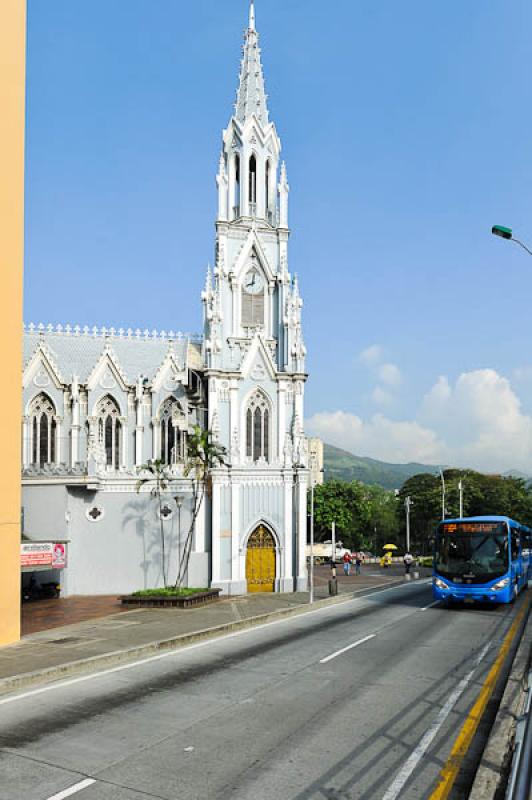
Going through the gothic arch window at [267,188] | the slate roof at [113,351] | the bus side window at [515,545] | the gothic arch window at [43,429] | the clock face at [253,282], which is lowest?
the bus side window at [515,545]

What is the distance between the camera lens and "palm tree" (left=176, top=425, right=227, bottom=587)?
114ft

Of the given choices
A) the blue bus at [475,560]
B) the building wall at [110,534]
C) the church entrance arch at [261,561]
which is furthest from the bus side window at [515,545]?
the building wall at [110,534]

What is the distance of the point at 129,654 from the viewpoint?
18.4 m

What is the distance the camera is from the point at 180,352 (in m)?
43.3

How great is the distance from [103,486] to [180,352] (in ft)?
32.4

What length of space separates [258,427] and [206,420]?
8.79 ft

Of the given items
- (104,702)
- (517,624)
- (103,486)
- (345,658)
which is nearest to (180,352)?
(103,486)

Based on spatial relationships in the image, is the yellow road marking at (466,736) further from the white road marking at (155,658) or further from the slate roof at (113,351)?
the slate roof at (113,351)

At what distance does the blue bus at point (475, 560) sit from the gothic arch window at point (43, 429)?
68.8ft

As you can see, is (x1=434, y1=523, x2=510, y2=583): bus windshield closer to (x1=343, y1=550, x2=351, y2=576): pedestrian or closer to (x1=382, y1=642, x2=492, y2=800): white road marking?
(x1=382, y1=642, x2=492, y2=800): white road marking

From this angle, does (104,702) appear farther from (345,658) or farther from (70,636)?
(70,636)

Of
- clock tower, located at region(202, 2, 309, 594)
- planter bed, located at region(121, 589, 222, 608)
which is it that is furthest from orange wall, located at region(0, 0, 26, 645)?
clock tower, located at region(202, 2, 309, 594)

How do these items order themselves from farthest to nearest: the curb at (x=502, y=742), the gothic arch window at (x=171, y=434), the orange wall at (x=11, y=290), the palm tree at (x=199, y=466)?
the gothic arch window at (x=171, y=434) < the palm tree at (x=199, y=466) < the orange wall at (x=11, y=290) < the curb at (x=502, y=742)

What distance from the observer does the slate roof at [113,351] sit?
41156 millimetres
